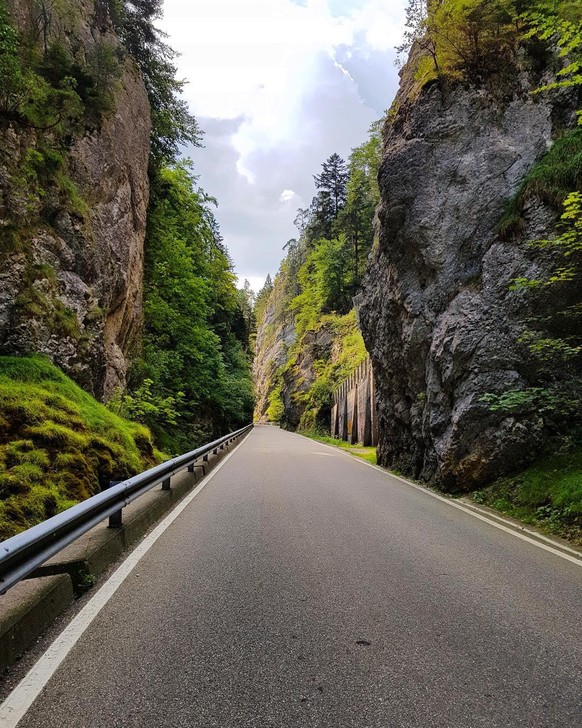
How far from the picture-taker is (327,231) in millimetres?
59406

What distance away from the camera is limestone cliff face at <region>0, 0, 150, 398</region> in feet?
26.0

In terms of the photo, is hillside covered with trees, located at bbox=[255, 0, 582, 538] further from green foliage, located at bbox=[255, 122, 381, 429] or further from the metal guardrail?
green foliage, located at bbox=[255, 122, 381, 429]

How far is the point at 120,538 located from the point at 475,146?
39.9 feet

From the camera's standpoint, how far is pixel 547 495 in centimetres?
686

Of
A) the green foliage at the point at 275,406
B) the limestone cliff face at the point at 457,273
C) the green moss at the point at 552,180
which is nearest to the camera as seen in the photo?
the green moss at the point at 552,180

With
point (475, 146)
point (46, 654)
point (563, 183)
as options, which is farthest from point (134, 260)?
point (46, 654)

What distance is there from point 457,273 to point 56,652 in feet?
35.4

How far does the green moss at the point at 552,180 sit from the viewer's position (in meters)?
8.26

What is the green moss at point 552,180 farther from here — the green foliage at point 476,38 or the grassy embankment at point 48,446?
the grassy embankment at point 48,446

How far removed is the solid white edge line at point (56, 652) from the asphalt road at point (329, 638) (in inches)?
2.2

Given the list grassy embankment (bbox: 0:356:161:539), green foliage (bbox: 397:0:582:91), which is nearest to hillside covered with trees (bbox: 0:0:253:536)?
grassy embankment (bbox: 0:356:161:539)

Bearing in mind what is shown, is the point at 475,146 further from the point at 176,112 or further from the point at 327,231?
the point at 327,231

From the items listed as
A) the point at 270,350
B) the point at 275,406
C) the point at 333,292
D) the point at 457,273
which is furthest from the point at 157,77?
the point at 270,350

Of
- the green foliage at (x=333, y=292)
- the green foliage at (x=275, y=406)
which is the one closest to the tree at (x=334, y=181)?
the green foliage at (x=333, y=292)
